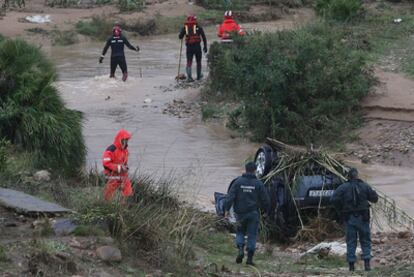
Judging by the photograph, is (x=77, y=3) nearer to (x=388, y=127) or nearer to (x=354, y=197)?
(x=388, y=127)

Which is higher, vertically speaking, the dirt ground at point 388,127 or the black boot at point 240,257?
the black boot at point 240,257

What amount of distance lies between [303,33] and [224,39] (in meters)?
3.65

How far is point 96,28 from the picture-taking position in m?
39.7

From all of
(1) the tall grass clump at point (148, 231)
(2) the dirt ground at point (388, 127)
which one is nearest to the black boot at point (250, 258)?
(1) the tall grass clump at point (148, 231)

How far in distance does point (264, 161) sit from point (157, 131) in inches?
381

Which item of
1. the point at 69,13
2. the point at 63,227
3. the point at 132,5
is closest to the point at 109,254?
the point at 63,227

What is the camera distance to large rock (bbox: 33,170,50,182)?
14664mm

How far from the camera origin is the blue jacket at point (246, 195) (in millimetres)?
11570

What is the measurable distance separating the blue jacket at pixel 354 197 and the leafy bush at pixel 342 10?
21414 millimetres

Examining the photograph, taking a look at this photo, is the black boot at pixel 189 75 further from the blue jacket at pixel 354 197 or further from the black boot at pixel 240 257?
the black boot at pixel 240 257

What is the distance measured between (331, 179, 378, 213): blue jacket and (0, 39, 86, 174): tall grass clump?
6176 millimetres

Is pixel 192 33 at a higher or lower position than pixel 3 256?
lower

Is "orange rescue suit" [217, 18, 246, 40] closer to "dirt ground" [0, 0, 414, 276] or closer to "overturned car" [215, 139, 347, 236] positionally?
"dirt ground" [0, 0, 414, 276]

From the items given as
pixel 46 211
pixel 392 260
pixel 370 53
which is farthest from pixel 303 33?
pixel 46 211
